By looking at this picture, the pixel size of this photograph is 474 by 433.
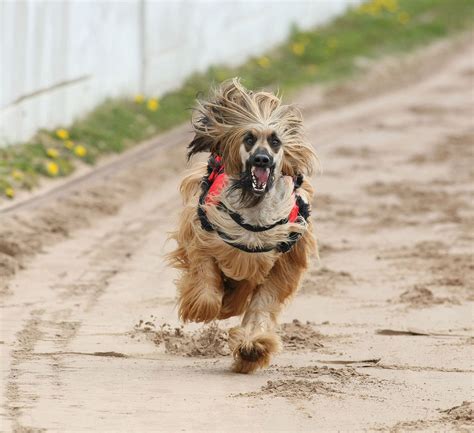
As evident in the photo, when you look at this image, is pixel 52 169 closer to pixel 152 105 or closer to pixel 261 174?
pixel 152 105

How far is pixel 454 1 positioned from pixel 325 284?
452 inches

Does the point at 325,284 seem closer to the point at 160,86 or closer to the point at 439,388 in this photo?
the point at 439,388

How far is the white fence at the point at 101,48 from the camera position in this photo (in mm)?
8840

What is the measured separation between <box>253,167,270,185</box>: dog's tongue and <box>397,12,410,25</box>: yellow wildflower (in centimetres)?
1113

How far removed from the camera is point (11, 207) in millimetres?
7699

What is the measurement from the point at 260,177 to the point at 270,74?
784 cm

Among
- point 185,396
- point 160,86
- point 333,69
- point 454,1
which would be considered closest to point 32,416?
point 185,396

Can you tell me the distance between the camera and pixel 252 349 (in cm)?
502

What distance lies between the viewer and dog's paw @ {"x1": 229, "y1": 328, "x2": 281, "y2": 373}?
5027 millimetres

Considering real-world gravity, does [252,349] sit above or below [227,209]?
below

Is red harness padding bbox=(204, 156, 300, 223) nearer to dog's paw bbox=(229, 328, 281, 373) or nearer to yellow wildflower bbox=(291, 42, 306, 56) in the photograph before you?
dog's paw bbox=(229, 328, 281, 373)

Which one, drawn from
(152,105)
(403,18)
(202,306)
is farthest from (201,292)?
(403,18)

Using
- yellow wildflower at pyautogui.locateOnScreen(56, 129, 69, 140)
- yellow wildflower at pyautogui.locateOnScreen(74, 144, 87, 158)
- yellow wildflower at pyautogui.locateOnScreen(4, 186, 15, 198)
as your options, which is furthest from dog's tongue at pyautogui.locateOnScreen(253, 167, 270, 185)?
yellow wildflower at pyautogui.locateOnScreen(56, 129, 69, 140)

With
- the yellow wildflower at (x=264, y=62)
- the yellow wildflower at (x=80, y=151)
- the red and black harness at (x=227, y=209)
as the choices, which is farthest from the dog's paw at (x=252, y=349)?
the yellow wildflower at (x=264, y=62)
